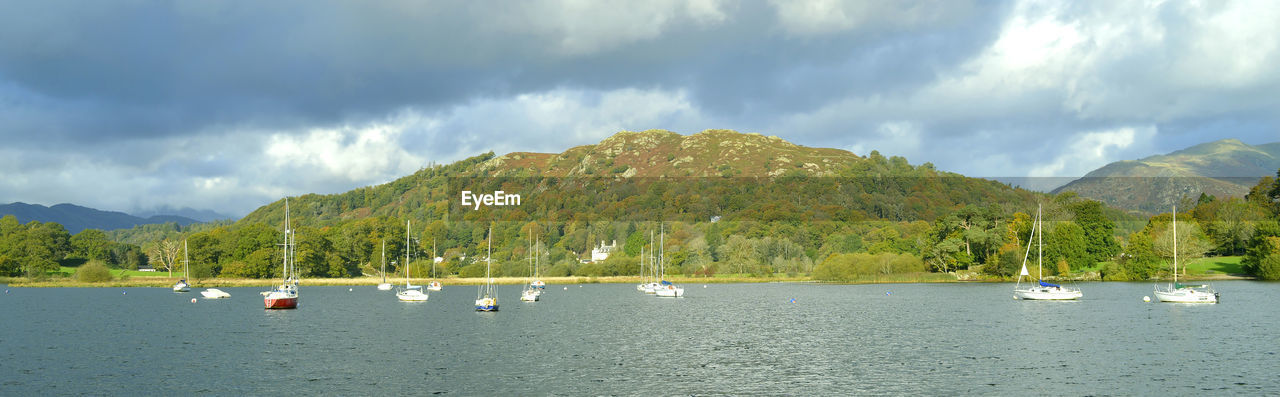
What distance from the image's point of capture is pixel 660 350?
1938 inches

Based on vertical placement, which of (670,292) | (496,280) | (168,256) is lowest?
(496,280)

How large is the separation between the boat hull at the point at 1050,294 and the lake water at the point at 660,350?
18.2ft

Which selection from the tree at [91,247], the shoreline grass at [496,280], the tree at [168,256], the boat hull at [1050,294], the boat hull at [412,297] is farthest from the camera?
Answer: the tree at [91,247]

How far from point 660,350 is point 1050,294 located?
63.1 meters

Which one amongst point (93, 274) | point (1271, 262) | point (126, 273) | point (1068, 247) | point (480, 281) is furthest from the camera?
point (126, 273)

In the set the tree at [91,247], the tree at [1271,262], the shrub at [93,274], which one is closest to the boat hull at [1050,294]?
the tree at [1271,262]

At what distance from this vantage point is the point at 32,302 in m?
104

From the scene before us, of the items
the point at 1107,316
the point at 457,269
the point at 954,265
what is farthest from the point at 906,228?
the point at 1107,316

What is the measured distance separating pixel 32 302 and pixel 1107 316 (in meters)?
121

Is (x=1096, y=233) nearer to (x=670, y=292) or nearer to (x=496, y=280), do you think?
(x=670, y=292)

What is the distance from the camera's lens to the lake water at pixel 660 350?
36.4 m

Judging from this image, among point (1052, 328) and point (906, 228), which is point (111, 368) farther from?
point (906, 228)

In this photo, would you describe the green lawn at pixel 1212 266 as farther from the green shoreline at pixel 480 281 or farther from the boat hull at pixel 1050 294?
the boat hull at pixel 1050 294

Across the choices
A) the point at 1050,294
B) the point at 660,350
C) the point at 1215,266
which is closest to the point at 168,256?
the point at 660,350
